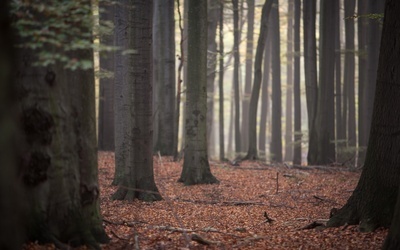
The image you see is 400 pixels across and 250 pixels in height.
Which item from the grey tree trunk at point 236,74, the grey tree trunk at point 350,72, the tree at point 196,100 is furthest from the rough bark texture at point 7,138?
the grey tree trunk at point 350,72

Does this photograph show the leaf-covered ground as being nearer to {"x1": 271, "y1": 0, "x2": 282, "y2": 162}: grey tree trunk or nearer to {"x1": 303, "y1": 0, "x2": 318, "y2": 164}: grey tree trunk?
{"x1": 303, "y1": 0, "x2": 318, "y2": 164}: grey tree trunk

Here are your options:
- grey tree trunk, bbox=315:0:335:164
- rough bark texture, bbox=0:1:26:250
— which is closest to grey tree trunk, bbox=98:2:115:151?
grey tree trunk, bbox=315:0:335:164

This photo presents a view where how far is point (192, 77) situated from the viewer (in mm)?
12852

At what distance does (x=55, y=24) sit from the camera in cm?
453

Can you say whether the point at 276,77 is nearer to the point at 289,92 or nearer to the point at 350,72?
the point at 350,72

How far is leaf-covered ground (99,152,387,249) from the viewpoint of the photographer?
6691 mm

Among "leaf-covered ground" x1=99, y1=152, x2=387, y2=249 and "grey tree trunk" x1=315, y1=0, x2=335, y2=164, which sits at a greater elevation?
"grey tree trunk" x1=315, y1=0, x2=335, y2=164

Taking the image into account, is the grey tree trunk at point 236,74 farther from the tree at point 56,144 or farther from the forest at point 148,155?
the tree at point 56,144

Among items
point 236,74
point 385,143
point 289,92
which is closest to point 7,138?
point 385,143

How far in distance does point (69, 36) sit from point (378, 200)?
5.20 metres

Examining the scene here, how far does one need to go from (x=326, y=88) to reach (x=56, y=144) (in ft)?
47.9

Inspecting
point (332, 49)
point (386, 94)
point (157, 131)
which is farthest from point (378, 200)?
point (157, 131)

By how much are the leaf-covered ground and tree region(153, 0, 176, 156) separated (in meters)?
2.13

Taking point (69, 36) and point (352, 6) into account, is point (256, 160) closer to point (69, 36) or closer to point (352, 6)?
point (352, 6)
